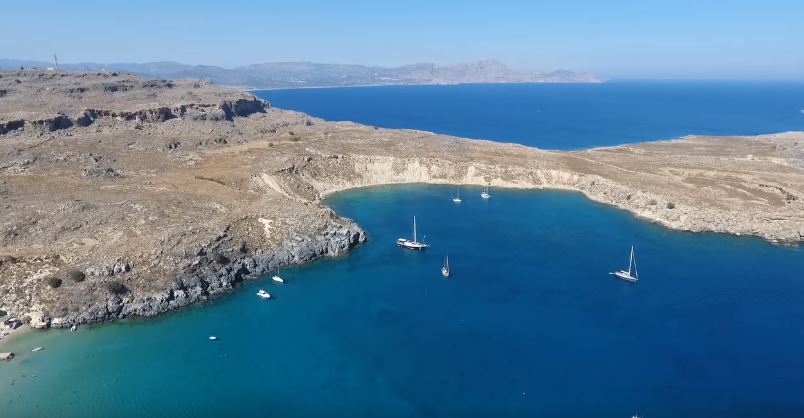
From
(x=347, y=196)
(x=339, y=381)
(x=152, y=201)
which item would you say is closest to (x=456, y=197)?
(x=347, y=196)

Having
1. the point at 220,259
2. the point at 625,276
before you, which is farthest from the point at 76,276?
the point at 625,276

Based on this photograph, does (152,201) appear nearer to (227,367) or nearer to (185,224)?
(185,224)

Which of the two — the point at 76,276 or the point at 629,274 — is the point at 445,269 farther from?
the point at 76,276

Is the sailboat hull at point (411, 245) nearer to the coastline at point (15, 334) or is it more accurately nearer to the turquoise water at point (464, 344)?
the turquoise water at point (464, 344)

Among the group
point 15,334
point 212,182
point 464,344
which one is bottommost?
point 15,334

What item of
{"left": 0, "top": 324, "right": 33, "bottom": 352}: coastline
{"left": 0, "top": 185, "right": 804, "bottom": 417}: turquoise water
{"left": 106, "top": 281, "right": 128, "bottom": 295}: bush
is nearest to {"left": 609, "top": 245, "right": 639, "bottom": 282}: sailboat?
{"left": 0, "top": 185, "right": 804, "bottom": 417}: turquoise water

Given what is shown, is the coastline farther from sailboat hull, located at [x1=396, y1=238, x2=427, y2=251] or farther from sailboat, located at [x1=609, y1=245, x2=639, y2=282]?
sailboat, located at [x1=609, y1=245, x2=639, y2=282]
